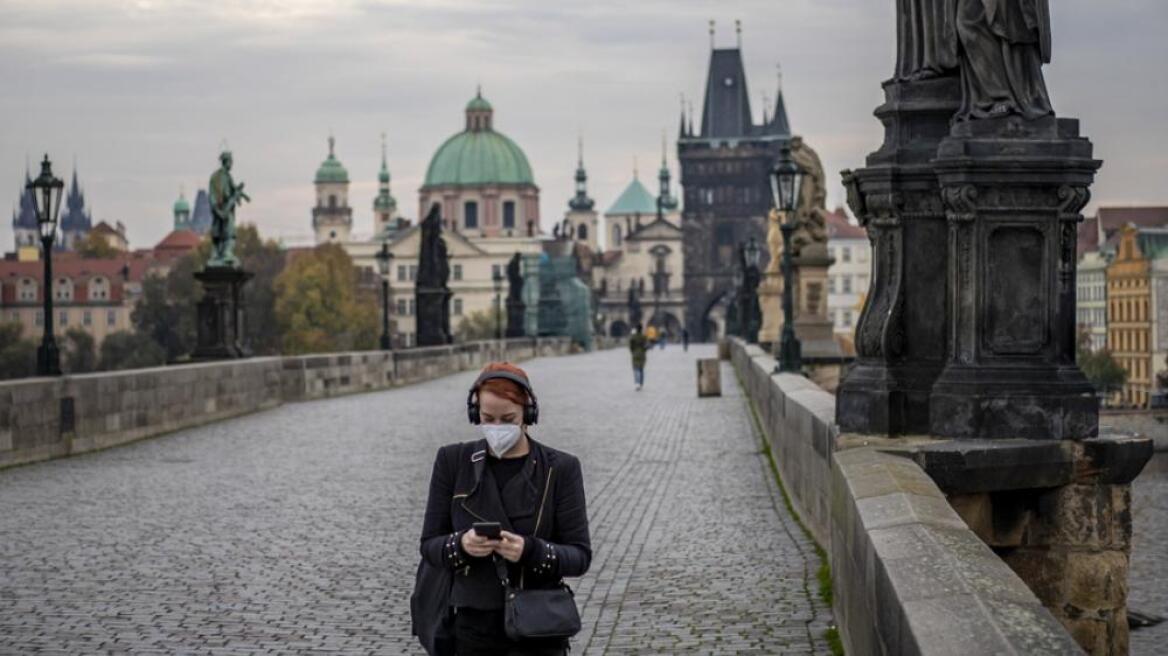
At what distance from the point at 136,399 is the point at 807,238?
587 inches

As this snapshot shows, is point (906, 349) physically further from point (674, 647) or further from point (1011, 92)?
point (674, 647)

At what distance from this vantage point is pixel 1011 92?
33.2 ft

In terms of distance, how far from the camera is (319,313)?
120 meters

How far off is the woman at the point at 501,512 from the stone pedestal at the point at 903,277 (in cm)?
499

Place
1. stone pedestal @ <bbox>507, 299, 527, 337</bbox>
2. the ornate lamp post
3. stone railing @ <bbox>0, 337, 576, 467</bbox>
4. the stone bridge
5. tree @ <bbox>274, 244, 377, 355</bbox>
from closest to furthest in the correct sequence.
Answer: the stone bridge → stone railing @ <bbox>0, 337, 576, 467</bbox> → the ornate lamp post → stone pedestal @ <bbox>507, 299, 527, 337</bbox> → tree @ <bbox>274, 244, 377, 355</bbox>

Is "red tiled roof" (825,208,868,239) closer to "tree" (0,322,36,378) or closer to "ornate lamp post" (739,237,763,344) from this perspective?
"tree" (0,322,36,378)

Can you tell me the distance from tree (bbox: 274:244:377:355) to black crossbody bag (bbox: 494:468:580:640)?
109772mm

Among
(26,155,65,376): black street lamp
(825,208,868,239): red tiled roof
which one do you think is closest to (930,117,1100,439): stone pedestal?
(26,155,65,376): black street lamp

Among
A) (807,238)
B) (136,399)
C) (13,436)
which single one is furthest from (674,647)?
(807,238)

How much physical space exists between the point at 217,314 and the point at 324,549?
21262 mm

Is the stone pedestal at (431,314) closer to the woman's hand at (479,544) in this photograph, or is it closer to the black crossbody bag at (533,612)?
the black crossbody bag at (533,612)

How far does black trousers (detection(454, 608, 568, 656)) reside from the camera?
543cm

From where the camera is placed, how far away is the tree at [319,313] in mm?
117250

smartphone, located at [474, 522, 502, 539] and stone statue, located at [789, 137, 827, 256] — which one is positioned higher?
stone statue, located at [789, 137, 827, 256]
